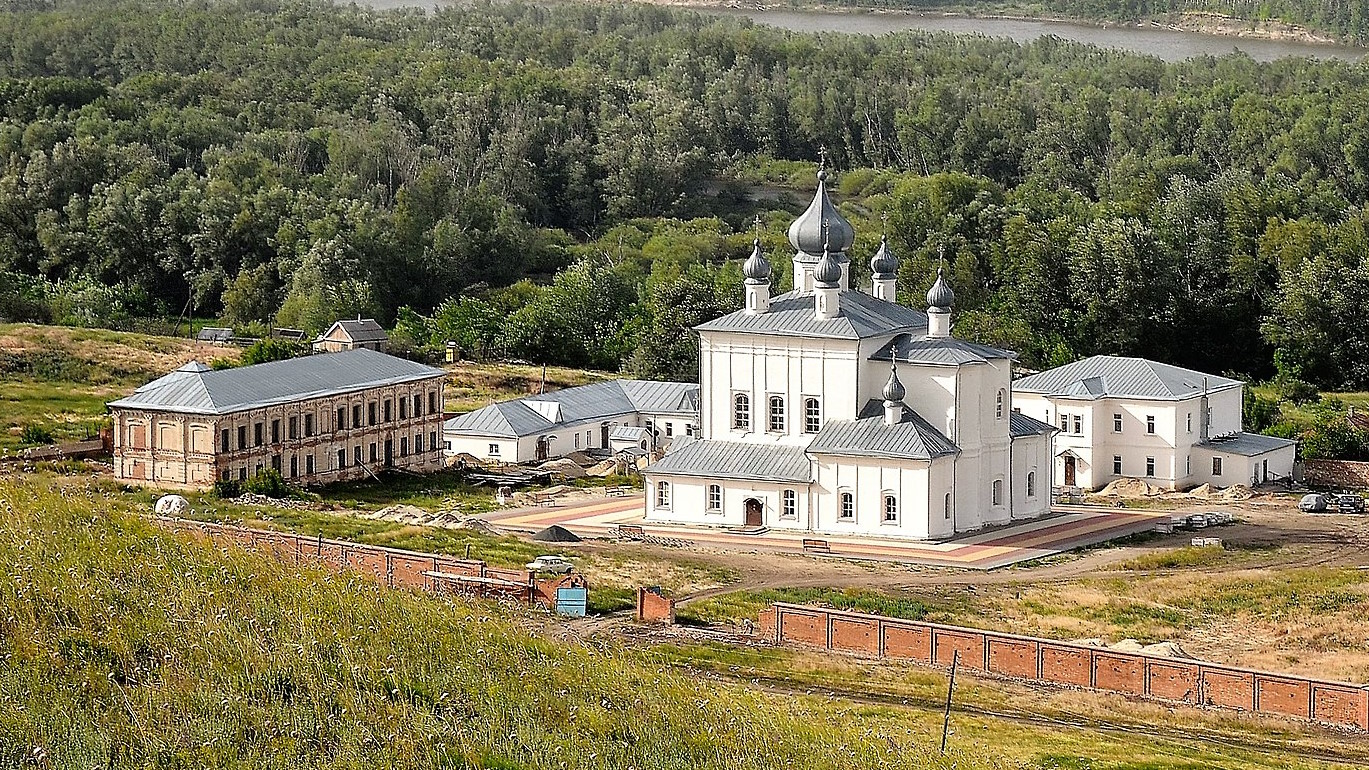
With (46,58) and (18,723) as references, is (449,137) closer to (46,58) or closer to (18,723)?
(46,58)

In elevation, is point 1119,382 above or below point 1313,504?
above

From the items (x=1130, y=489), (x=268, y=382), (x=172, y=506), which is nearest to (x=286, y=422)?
(x=268, y=382)

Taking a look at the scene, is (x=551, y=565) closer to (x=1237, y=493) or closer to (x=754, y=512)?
(x=754, y=512)

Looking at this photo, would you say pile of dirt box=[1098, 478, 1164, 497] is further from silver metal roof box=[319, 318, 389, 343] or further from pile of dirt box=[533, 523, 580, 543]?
silver metal roof box=[319, 318, 389, 343]

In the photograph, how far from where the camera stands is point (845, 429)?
165 ft

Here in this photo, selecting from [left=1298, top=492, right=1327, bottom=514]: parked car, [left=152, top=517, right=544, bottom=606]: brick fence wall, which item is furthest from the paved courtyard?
[left=152, top=517, right=544, bottom=606]: brick fence wall

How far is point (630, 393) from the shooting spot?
65.9 m

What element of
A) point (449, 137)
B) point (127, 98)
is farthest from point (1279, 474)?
point (127, 98)

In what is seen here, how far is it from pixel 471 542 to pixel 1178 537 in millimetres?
16455

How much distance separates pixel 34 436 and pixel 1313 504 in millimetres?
32809

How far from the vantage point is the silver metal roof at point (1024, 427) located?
171 feet

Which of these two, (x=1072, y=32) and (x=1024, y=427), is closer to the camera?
(x=1024, y=427)

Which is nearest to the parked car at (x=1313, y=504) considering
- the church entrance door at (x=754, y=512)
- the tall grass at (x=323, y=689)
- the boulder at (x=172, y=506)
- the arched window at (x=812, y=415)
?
the arched window at (x=812, y=415)

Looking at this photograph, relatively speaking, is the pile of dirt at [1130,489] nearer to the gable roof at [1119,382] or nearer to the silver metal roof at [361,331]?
the gable roof at [1119,382]
